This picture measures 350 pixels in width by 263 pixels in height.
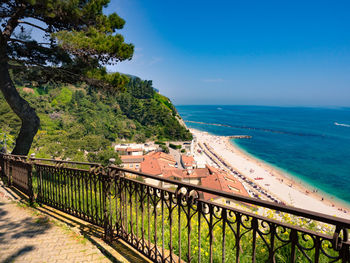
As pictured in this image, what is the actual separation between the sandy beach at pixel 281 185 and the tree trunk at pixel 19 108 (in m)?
23.8

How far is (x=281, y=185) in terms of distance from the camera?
32.0 m

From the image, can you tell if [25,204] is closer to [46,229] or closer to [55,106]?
[46,229]

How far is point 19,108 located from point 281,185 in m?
34.2

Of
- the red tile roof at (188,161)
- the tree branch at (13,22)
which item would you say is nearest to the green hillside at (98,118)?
the red tile roof at (188,161)

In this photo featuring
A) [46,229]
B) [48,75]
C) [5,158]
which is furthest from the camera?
[48,75]

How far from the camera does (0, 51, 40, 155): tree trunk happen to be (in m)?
7.09

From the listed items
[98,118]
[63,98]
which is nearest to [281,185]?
[98,118]

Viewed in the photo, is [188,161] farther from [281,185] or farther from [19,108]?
[19,108]

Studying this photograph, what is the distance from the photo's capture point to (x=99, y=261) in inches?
111

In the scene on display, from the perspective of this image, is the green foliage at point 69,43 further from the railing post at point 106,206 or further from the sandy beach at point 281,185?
the sandy beach at point 281,185

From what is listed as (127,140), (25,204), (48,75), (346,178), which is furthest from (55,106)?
(346,178)

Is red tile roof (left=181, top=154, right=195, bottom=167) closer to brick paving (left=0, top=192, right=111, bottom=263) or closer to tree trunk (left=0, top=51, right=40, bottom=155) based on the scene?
tree trunk (left=0, top=51, right=40, bottom=155)

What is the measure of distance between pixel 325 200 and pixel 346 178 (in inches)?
515

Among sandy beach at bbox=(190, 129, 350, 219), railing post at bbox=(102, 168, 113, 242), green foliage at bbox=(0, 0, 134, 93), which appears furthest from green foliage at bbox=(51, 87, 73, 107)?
railing post at bbox=(102, 168, 113, 242)
